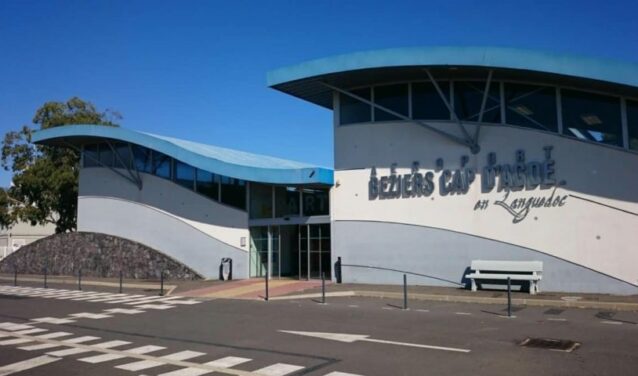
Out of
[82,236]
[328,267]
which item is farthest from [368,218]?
[82,236]

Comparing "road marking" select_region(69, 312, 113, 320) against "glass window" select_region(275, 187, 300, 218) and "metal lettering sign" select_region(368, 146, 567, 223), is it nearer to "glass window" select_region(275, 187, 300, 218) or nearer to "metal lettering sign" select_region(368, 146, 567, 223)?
"metal lettering sign" select_region(368, 146, 567, 223)

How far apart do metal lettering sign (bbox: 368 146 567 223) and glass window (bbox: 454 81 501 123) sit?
1.51 meters

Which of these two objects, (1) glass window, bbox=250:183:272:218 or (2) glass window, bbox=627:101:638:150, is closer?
(2) glass window, bbox=627:101:638:150

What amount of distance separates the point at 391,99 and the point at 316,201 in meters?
5.70

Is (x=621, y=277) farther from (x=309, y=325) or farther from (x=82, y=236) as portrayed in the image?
(x=82, y=236)

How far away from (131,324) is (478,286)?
12.0 m

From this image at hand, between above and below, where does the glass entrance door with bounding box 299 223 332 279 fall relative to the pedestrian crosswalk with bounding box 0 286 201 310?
above

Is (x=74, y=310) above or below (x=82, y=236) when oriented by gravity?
below

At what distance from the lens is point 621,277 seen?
18.5 meters

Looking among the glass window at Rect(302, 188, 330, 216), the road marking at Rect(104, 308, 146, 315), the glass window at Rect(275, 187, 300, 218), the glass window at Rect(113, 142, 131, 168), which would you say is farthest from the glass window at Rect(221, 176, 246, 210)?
the road marking at Rect(104, 308, 146, 315)

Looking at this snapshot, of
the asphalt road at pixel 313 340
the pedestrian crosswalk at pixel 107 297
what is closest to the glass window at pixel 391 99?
the asphalt road at pixel 313 340

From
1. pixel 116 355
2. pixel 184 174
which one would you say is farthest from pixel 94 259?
pixel 116 355

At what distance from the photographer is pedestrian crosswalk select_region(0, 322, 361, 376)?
8.45 m

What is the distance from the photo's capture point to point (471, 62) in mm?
19953
